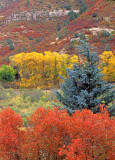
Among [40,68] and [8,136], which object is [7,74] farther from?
[8,136]

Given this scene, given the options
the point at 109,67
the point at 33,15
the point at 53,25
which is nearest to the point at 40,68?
the point at 109,67

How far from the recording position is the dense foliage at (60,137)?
377 cm

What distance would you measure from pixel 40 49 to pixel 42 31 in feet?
82.6

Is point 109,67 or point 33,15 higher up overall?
point 33,15

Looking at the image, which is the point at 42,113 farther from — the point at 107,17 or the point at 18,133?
the point at 107,17

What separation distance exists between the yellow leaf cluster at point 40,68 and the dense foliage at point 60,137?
21555mm

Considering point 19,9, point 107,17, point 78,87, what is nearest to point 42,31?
point 19,9

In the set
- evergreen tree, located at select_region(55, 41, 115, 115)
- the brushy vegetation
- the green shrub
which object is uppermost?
evergreen tree, located at select_region(55, 41, 115, 115)

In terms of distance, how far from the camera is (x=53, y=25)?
6994 centimetres

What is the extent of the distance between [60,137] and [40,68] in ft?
75.8

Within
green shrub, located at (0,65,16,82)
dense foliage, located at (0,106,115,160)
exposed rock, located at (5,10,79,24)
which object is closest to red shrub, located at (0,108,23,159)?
dense foliage, located at (0,106,115,160)

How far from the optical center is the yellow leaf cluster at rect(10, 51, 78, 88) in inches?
1054

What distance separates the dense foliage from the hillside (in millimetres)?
30809

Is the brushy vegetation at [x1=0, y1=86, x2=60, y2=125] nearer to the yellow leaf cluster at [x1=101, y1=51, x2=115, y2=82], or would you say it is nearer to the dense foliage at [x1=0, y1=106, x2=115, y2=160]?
the yellow leaf cluster at [x1=101, y1=51, x2=115, y2=82]
